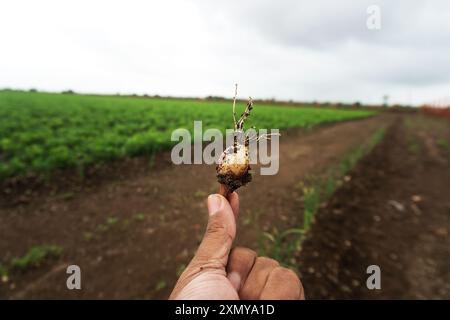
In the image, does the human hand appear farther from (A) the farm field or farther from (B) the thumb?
(A) the farm field

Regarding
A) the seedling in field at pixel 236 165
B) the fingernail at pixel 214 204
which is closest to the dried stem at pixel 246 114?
the seedling in field at pixel 236 165

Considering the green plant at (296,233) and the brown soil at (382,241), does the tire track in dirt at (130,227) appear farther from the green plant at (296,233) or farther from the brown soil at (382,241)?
the brown soil at (382,241)

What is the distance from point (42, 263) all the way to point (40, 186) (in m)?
2.17

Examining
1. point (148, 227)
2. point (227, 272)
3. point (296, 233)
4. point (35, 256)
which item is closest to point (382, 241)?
point (296, 233)

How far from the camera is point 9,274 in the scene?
10.4 ft

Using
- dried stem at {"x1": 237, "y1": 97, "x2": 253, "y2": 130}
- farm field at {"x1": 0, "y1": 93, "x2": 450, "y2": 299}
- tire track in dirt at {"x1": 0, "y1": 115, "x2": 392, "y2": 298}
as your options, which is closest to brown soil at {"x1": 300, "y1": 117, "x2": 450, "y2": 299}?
farm field at {"x1": 0, "y1": 93, "x2": 450, "y2": 299}

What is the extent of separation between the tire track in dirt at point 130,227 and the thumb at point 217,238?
80.9 inches

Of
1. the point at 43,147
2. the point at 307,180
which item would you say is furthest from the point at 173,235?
the point at 43,147

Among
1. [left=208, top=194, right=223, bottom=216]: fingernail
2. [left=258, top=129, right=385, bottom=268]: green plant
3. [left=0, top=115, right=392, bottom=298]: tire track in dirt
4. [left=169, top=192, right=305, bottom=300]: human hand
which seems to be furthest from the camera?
[left=258, top=129, right=385, bottom=268]: green plant

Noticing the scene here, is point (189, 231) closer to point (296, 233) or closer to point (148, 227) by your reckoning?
point (148, 227)

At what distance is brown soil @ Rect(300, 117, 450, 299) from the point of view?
10.3 ft

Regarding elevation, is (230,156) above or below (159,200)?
above

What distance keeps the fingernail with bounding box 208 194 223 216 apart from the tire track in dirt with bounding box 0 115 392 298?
211 centimetres
